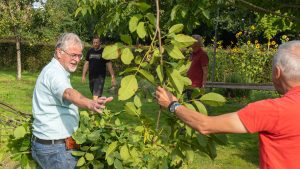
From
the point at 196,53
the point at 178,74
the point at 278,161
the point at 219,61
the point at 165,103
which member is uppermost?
the point at 178,74

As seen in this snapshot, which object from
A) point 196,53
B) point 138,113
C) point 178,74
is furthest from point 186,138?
point 196,53

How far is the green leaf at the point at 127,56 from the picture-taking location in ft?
7.09

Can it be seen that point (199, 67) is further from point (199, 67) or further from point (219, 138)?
point (219, 138)

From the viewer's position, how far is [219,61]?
1545 cm

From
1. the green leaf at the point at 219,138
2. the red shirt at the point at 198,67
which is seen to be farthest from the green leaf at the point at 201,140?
the red shirt at the point at 198,67

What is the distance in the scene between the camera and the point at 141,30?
228 cm

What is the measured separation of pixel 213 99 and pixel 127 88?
19.2 inches

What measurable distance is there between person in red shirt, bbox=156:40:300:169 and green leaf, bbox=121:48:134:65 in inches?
15.6

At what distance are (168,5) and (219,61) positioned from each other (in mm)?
10793

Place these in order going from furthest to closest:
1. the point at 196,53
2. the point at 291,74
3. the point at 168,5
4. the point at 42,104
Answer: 1. the point at 196,53
2. the point at 168,5
3. the point at 42,104
4. the point at 291,74

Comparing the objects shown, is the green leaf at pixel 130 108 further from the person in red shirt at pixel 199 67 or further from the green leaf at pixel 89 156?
the person in red shirt at pixel 199 67

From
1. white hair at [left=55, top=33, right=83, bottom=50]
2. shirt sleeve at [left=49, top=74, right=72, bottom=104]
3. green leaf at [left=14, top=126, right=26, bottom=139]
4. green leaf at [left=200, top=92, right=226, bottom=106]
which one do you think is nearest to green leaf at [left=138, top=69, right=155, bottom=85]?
green leaf at [left=200, top=92, right=226, bottom=106]

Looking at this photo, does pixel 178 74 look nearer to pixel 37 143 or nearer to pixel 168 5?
pixel 37 143

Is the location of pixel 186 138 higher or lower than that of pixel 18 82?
higher
